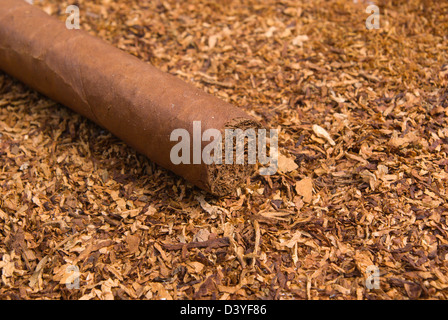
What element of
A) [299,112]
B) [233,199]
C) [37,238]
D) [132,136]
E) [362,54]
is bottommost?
[37,238]

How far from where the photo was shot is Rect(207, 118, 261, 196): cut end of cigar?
3.06 meters

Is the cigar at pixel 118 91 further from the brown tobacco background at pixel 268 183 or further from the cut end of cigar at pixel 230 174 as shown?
the brown tobacco background at pixel 268 183

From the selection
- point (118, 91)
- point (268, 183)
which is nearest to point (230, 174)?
point (268, 183)

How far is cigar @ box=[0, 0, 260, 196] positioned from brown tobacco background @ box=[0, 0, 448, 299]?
0.88 ft

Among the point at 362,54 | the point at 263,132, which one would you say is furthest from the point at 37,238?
the point at 362,54

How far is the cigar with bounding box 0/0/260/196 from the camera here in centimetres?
309

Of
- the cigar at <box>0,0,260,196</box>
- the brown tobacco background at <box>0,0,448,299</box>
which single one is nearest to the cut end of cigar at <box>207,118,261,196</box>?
the cigar at <box>0,0,260,196</box>

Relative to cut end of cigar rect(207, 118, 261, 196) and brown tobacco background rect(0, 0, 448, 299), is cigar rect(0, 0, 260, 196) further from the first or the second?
brown tobacco background rect(0, 0, 448, 299)

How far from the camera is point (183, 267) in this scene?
2.97m

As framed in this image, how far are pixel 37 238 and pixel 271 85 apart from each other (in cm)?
228

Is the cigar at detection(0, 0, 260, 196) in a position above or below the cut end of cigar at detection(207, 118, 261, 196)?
above

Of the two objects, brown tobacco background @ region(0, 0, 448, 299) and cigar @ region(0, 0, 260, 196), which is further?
cigar @ region(0, 0, 260, 196)

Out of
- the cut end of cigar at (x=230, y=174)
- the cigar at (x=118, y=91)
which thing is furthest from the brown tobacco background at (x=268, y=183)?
the cigar at (x=118, y=91)

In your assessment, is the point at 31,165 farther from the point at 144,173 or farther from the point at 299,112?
the point at 299,112
